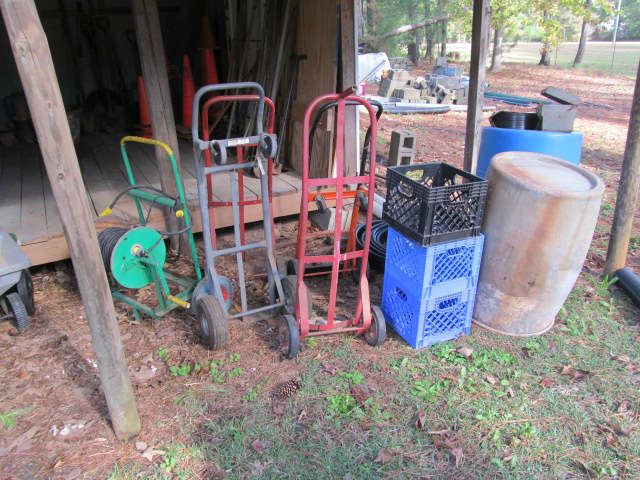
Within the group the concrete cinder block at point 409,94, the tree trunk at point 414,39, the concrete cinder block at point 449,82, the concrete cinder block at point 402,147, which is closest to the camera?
the concrete cinder block at point 402,147

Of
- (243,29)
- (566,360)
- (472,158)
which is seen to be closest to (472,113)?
(472,158)

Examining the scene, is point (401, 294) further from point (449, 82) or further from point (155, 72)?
point (449, 82)

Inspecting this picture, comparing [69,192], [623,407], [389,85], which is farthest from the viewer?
[389,85]

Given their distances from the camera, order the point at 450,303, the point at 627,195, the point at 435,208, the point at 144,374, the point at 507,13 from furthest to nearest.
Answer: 1. the point at 507,13
2. the point at 627,195
3. the point at 450,303
4. the point at 144,374
5. the point at 435,208

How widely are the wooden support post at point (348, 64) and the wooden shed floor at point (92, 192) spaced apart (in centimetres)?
64

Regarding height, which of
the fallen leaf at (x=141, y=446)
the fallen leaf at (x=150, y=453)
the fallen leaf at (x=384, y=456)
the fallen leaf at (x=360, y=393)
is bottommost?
the fallen leaf at (x=384, y=456)

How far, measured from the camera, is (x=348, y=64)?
4293 millimetres

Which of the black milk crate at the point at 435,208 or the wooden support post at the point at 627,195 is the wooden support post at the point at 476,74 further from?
the black milk crate at the point at 435,208

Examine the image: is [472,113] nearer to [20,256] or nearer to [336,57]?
[336,57]

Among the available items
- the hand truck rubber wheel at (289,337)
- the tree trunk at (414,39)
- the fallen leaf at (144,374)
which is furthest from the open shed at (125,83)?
the tree trunk at (414,39)

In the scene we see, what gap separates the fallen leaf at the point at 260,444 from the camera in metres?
2.32

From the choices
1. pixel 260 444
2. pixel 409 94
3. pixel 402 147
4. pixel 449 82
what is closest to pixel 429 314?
pixel 260 444

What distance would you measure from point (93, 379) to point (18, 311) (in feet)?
2.67

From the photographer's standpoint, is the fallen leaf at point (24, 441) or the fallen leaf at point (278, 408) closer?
the fallen leaf at point (24, 441)
